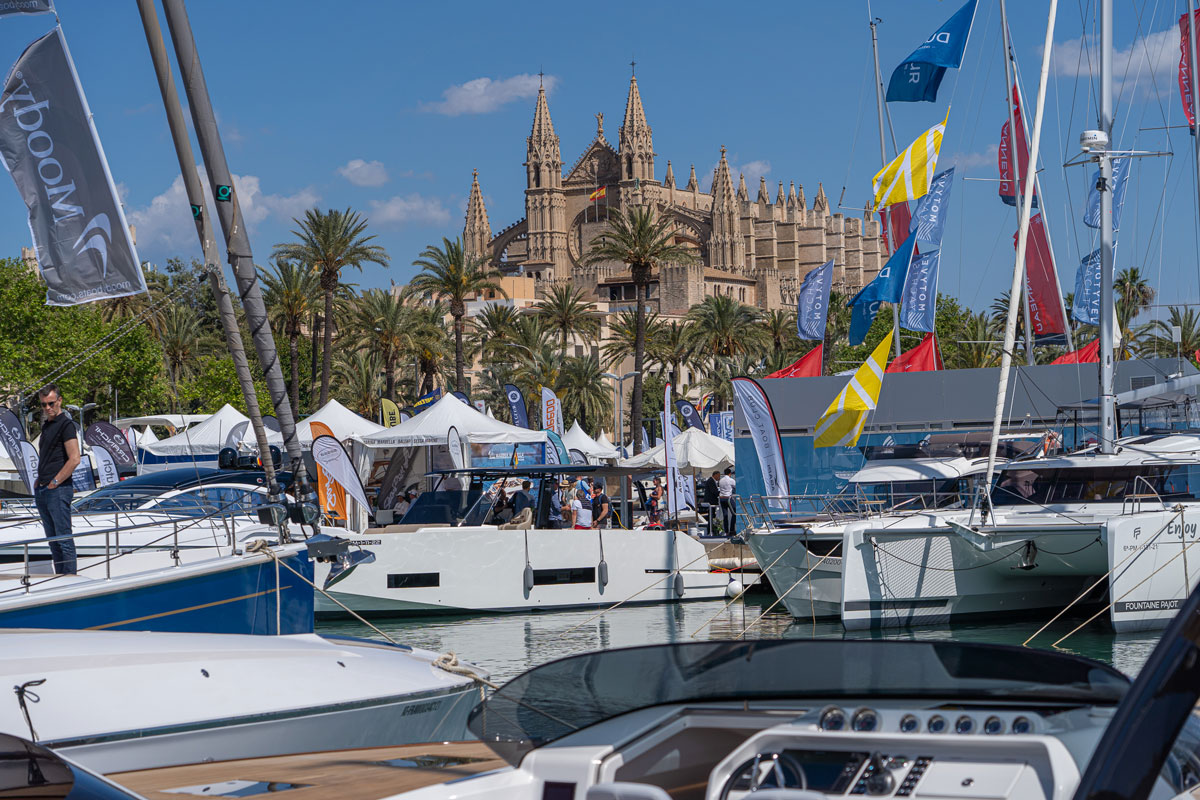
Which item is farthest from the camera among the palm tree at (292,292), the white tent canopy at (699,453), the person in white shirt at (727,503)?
the palm tree at (292,292)

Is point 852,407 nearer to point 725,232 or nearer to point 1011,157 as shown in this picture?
point 1011,157

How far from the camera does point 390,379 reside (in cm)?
5481

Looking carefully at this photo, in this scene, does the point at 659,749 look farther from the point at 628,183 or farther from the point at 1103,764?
the point at 628,183

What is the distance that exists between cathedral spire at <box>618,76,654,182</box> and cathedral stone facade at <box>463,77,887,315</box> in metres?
0.13

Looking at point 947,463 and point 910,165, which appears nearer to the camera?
point 947,463

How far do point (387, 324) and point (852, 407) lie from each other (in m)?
Answer: 37.2

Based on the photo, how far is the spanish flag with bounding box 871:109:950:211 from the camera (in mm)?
21750

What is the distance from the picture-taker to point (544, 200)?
520 ft

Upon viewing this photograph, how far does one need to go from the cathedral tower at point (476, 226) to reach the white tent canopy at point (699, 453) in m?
135

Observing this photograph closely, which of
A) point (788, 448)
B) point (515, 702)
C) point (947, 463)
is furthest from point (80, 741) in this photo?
point (788, 448)

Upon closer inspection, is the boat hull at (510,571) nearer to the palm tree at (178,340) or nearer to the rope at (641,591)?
the rope at (641,591)

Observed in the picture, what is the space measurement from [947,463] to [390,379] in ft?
126

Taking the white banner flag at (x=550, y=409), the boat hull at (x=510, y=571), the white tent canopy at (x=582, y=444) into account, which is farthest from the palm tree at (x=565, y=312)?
the boat hull at (x=510, y=571)

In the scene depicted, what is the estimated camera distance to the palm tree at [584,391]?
6719 centimetres
